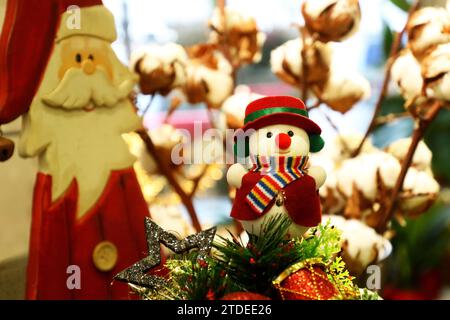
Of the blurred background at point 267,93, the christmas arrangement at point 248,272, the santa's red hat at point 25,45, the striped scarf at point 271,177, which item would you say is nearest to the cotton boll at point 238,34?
the blurred background at point 267,93

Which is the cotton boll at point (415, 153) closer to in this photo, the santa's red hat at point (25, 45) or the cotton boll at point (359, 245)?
the cotton boll at point (359, 245)

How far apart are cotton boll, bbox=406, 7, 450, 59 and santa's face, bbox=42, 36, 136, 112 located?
41cm

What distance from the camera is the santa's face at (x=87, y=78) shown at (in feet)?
2.64

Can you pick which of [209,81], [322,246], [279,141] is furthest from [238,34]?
[322,246]

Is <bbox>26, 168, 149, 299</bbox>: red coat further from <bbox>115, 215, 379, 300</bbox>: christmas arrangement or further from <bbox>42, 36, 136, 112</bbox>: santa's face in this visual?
<bbox>115, 215, 379, 300</bbox>: christmas arrangement

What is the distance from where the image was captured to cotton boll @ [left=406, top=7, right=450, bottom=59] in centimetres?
79

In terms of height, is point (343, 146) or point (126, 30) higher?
point (126, 30)

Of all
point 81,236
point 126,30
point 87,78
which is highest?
point 126,30

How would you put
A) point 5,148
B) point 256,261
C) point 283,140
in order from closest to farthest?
point 256,261 < point 283,140 < point 5,148

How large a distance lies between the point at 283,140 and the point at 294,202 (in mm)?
71

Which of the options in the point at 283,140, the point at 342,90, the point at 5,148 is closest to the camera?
the point at 283,140

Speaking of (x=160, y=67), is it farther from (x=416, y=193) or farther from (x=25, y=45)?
A: (x=416, y=193)

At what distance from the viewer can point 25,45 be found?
30.9 inches
